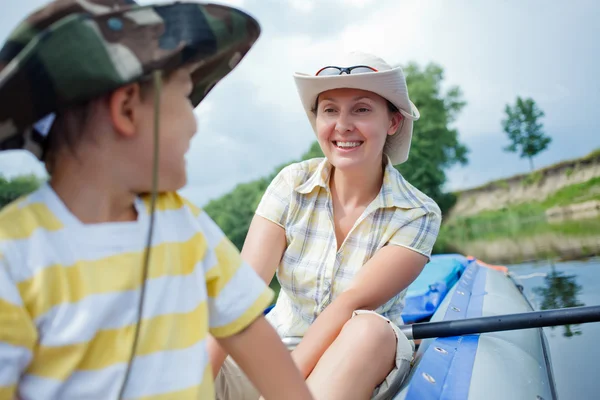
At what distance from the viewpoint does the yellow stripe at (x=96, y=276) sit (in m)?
0.69

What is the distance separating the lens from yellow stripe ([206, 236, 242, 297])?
0.90 meters

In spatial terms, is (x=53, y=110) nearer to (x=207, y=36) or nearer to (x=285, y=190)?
(x=207, y=36)

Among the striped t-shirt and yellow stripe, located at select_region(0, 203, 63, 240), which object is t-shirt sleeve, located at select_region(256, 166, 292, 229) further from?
yellow stripe, located at select_region(0, 203, 63, 240)

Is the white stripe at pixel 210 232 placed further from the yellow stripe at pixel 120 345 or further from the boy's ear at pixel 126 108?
the boy's ear at pixel 126 108

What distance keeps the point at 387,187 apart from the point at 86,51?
51.5 inches

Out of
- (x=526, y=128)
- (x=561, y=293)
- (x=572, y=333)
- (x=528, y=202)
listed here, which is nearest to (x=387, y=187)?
(x=572, y=333)

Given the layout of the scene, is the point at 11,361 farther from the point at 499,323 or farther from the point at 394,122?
the point at 499,323

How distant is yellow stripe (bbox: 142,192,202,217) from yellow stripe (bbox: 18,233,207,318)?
68mm

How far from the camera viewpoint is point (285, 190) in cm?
191

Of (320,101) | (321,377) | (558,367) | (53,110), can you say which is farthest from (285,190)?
(558,367)

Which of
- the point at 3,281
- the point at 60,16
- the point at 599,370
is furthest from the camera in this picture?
the point at 599,370

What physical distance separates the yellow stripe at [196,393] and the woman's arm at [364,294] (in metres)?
0.63

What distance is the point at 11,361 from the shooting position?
2.18ft

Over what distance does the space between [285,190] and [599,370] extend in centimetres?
200
